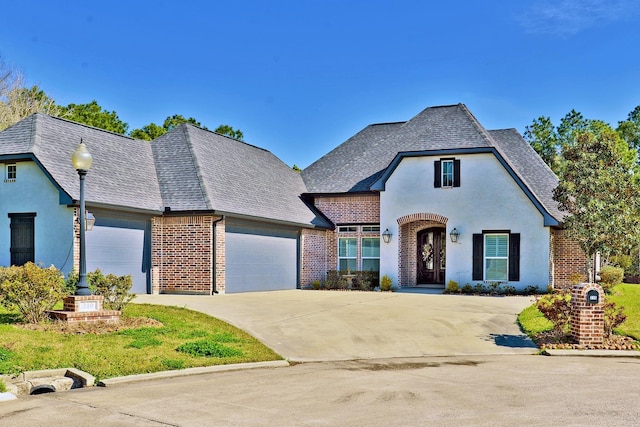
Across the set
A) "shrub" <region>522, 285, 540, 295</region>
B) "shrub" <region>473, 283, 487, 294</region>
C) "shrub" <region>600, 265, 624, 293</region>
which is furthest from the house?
"shrub" <region>600, 265, 624, 293</region>

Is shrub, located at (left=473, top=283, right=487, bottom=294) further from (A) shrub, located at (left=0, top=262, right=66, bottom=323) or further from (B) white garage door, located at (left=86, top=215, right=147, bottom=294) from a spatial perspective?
(A) shrub, located at (left=0, top=262, right=66, bottom=323)

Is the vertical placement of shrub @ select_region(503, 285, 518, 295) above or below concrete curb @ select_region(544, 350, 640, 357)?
above

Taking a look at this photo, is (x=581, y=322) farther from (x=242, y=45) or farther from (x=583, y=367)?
(x=242, y=45)

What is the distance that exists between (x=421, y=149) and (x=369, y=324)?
11133 millimetres

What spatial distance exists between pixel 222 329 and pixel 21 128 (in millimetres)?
11443

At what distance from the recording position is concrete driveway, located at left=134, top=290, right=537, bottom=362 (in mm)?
12273

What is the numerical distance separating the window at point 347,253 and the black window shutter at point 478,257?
515 centimetres

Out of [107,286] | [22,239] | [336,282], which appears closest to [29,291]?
[107,286]

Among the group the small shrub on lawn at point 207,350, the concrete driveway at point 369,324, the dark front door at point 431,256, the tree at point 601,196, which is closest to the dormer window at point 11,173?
the concrete driveway at point 369,324

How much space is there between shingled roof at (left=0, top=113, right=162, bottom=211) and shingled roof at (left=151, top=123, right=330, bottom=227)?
75 cm

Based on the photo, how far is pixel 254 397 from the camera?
805 centimetres

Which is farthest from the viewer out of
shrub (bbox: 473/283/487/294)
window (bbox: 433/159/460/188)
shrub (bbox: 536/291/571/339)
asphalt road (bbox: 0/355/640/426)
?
window (bbox: 433/159/460/188)

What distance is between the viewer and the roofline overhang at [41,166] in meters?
17.6

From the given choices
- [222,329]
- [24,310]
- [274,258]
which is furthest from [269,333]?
[274,258]
